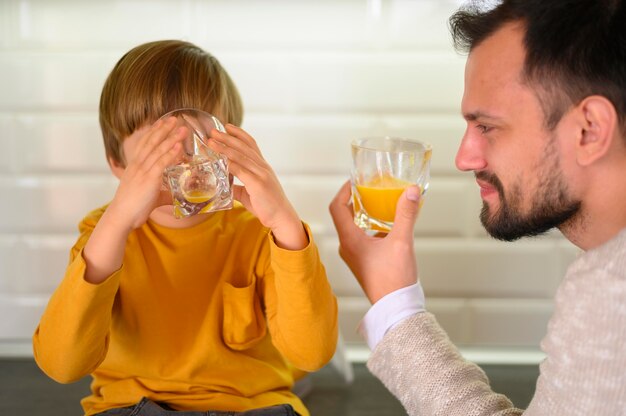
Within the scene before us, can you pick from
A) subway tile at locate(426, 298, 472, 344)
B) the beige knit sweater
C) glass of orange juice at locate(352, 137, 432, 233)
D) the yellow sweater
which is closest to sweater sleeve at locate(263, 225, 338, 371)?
the yellow sweater

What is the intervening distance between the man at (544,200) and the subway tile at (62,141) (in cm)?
87

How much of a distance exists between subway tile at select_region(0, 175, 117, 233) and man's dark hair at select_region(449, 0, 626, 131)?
1.07 meters

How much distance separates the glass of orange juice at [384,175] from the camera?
3.64 feet

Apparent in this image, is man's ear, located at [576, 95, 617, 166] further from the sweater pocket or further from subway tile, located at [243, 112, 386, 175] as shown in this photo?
subway tile, located at [243, 112, 386, 175]

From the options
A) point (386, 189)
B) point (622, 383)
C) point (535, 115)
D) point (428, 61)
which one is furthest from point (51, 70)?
point (622, 383)

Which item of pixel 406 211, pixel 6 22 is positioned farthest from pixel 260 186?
pixel 6 22

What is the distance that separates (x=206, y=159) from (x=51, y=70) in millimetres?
809

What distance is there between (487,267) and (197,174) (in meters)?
0.95

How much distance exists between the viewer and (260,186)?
3.46 ft

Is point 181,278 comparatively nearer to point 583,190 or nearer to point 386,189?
point 386,189

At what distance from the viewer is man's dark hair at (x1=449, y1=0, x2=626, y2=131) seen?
0.90 m

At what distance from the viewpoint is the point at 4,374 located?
176cm

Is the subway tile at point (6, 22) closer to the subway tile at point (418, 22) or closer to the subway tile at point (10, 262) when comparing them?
the subway tile at point (10, 262)

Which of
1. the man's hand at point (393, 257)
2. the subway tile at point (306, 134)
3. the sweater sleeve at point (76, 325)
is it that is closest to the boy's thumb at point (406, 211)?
the man's hand at point (393, 257)
